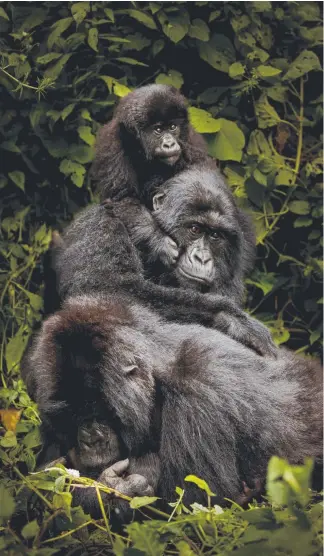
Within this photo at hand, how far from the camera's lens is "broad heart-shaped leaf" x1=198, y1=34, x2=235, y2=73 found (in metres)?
6.43

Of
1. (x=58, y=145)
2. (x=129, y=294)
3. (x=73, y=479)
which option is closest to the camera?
(x=73, y=479)

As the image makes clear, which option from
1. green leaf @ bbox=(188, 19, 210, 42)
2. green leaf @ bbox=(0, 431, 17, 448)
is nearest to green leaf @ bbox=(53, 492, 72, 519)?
green leaf @ bbox=(0, 431, 17, 448)

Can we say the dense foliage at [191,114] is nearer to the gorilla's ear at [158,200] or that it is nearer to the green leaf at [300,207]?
the green leaf at [300,207]

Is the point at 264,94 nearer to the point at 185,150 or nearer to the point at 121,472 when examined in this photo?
the point at 185,150

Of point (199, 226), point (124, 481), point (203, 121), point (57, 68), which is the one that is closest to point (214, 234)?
point (199, 226)

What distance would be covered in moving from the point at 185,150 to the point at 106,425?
1.95 m

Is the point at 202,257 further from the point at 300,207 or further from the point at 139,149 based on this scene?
the point at 300,207

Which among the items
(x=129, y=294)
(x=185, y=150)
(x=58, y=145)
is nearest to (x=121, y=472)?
(x=129, y=294)

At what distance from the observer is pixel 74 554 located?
10.9ft

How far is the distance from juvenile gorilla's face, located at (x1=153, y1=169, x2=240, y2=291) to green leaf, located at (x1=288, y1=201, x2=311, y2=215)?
1.57 metres

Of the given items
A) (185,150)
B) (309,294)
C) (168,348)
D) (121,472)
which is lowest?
(309,294)

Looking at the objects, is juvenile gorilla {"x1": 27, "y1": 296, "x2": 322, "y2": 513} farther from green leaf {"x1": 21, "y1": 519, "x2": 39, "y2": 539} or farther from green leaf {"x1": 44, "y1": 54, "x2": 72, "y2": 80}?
green leaf {"x1": 44, "y1": 54, "x2": 72, "y2": 80}

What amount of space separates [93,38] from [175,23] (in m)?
0.58

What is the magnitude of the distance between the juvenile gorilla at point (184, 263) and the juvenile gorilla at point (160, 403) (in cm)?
48
